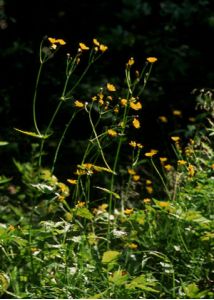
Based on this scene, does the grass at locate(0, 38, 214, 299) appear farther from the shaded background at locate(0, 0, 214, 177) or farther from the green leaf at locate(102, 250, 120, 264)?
the shaded background at locate(0, 0, 214, 177)

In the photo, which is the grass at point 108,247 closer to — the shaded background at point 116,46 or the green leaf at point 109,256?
the green leaf at point 109,256

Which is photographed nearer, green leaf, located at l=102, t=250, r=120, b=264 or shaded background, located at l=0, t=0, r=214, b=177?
green leaf, located at l=102, t=250, r=120, b=264

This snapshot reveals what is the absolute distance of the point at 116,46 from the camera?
19.3 feet

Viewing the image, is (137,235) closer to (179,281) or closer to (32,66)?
(179,281)

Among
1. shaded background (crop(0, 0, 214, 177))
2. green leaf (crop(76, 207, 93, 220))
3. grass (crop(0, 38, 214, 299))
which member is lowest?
shaded background (crop(0, 0, 214, 177))

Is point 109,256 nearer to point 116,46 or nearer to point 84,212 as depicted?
point 84,212

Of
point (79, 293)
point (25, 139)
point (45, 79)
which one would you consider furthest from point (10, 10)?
point (79, 293)

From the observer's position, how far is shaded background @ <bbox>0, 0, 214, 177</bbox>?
5.66 m

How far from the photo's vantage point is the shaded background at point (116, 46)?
5.66m

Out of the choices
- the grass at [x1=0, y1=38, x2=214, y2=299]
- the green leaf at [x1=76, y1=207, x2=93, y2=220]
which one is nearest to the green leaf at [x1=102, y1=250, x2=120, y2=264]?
the grass at [x1=0, y1=38, x2=214, y2=299]

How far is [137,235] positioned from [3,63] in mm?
3089

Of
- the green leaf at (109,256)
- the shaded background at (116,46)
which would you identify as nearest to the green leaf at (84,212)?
the green leaf at (109,256)

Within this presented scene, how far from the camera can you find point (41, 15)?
6.05m

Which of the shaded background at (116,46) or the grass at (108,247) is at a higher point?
the grass at (108,247)
